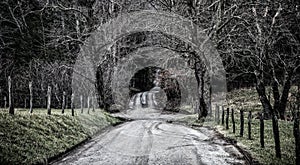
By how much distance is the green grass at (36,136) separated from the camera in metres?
8.38

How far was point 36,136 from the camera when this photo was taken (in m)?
10.1

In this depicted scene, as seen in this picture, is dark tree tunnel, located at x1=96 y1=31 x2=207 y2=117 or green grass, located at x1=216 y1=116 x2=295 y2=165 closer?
green grass, located at x1=216 y1=116 x2=295 y2=165

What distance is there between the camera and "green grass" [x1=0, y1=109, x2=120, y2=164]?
27.5 feet

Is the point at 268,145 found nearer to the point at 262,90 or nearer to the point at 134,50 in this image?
the point at 262,90

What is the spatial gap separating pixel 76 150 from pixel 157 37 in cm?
1281

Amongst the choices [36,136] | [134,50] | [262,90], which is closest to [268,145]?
[36,136]

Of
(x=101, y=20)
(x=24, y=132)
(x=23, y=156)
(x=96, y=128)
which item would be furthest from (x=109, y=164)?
(x=101, y=20)

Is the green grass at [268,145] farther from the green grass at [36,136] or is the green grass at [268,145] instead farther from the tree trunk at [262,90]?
the green grass at [36,136]

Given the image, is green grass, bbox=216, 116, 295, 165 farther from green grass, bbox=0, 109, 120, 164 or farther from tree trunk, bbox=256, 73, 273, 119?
green grass, bbox=0, 109, 120, 164

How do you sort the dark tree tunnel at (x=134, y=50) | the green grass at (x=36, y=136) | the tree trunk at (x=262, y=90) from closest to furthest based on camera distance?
the green grass at (x=36, y=136), the tree trunk at (x=262, y=90), the dark tree tunnel at (x=134, y=50)

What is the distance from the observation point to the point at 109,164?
8.76 m

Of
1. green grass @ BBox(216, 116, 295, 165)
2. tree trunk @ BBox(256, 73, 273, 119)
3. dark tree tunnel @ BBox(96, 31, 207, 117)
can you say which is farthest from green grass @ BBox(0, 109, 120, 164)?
tree trunk @ BBox(256, 73, 273, 119)

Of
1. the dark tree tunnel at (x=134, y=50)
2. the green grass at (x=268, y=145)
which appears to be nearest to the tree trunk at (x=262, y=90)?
the green grass at (x=268, y=145)

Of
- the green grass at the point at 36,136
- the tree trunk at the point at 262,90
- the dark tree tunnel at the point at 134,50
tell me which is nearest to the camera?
the green grass at the point at 36,136
